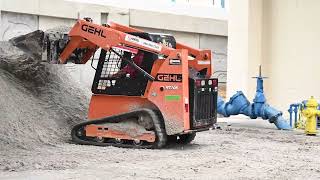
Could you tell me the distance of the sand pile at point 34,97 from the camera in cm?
992

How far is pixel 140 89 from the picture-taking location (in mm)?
9719

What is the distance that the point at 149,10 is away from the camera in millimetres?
17672

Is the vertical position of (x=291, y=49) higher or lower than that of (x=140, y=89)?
higher

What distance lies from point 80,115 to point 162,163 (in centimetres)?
355

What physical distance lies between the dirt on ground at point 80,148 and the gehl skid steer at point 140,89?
14.3 inches

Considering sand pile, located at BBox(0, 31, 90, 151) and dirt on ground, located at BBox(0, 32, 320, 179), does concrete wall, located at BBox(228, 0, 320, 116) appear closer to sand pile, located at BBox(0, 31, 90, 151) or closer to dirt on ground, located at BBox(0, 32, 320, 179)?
dirt on ground, located at BBox(0, 32, 320, 179)

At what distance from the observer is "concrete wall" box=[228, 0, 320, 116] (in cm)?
1534

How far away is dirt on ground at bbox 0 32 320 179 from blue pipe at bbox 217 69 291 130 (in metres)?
0.36

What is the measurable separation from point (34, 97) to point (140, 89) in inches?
94.1

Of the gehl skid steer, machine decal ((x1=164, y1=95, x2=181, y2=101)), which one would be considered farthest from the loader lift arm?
machine decal ((x1=164, y1=95, x2=181, y2=101))

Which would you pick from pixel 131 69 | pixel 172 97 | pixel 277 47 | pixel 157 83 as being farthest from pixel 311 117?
pixel 131 69

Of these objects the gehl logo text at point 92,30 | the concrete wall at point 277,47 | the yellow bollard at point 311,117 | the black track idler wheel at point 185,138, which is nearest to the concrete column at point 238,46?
the concrete wall at point 277,47

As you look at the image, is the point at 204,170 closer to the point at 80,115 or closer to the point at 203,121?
the point at 203,121

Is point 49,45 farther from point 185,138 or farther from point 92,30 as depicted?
point 185,138
